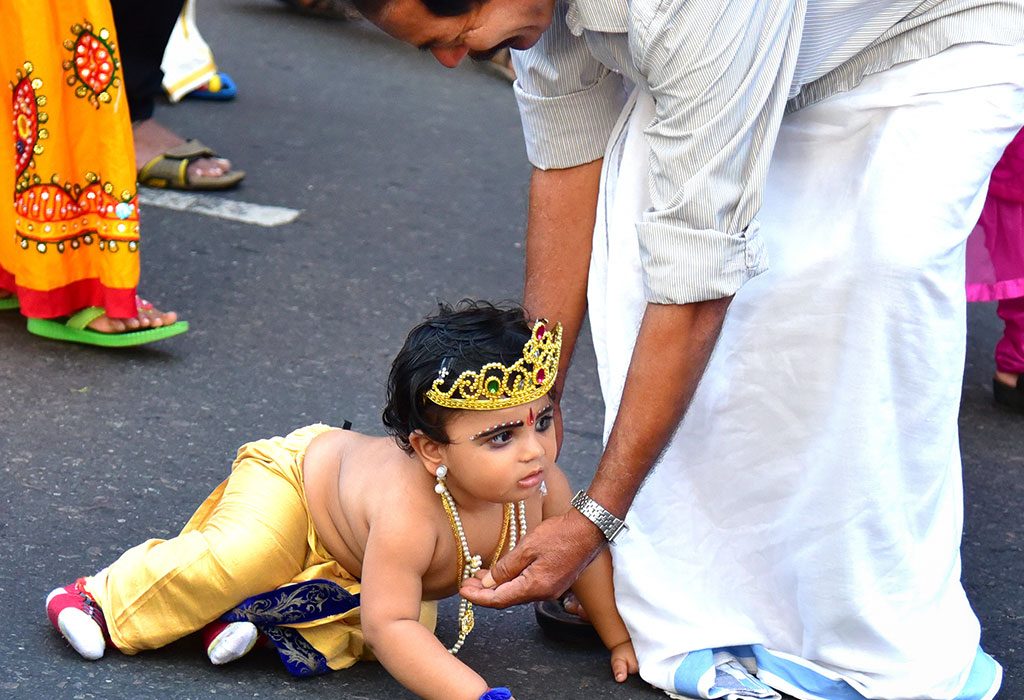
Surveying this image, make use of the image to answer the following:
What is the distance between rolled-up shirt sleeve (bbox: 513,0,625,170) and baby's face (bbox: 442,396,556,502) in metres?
0.49

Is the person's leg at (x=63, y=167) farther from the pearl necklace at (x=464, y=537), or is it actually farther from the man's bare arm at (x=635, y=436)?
the man's bare arm at (x=635, y=436)

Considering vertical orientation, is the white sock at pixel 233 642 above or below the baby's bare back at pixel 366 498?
below

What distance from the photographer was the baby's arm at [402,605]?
202 cm

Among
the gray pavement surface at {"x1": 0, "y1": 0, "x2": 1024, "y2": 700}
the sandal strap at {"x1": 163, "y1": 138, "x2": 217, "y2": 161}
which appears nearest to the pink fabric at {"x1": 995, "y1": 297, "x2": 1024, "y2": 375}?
the gray pavement surface at {"x1": 0, "y1": 0, "x2": 1024, "y2": 700}

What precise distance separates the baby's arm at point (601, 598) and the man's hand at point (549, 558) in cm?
28

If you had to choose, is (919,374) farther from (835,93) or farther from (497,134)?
(497,134)

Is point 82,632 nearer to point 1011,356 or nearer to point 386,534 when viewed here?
point 386,534

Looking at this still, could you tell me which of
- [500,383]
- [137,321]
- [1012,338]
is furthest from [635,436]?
[1012,338]

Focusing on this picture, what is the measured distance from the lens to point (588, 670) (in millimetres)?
2320

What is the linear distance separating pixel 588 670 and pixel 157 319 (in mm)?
1556

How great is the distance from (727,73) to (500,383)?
0.54 meters

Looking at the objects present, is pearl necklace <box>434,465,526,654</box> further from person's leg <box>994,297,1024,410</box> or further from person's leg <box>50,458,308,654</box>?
person's leg <box>994,297,1024,410</box>

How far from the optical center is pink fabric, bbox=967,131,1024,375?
322 centimetres

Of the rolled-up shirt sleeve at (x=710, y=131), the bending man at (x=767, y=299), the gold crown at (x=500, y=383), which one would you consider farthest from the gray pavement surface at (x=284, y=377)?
the rolled-up shirt sleeve at (x=710, y=131)
